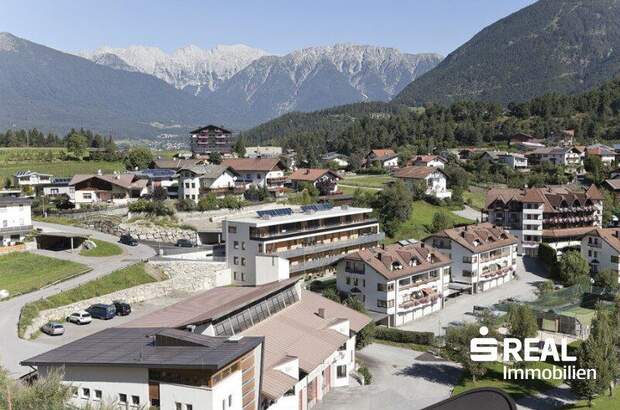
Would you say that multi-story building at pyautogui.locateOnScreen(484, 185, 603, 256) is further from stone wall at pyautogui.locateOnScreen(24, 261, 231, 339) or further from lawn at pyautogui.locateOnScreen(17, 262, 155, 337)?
lawn at pyautogui.locateOnScreen(17, 262, 155, 337)

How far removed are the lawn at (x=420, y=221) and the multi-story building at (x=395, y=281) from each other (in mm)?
16367

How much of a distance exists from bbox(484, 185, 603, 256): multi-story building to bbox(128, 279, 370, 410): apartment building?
36.2 meters

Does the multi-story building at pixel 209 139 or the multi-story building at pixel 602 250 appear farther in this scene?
the multi-story building at pixel 209 139

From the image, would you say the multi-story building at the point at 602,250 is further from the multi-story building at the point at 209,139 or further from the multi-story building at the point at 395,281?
the multi-story building at the point at 209,139

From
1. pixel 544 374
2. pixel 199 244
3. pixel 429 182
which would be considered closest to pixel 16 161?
pixel 199 244

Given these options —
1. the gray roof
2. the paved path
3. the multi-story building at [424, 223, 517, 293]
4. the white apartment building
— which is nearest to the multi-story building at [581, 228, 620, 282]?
the multi-story building at [424, 223, 517, 293]

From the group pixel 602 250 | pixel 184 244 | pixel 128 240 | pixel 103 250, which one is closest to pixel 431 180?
pixel 602 250

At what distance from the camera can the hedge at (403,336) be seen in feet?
135

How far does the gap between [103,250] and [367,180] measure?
55.4 m

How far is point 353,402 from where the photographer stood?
3155cm

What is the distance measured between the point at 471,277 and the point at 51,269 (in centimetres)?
3546

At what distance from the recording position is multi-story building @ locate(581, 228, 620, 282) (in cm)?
5700

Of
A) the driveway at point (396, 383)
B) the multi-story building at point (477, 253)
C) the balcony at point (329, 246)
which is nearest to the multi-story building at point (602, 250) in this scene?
the multi-story building at point (477, 253)

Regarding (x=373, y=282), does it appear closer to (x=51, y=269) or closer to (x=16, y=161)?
(x=51, y=269)
